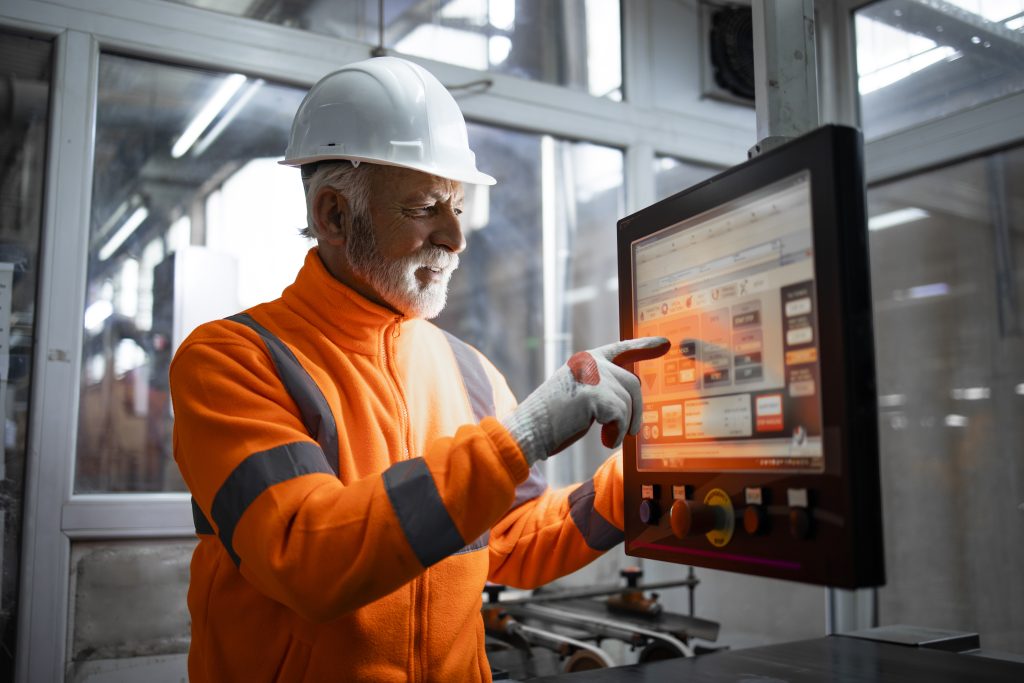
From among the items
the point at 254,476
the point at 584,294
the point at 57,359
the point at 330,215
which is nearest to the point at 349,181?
the point at 330,215

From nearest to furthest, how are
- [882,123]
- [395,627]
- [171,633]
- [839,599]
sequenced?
[395,627], [171,633], [839,599], [882,123]

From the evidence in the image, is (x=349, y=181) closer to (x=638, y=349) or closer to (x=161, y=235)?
(x=638, y=349)

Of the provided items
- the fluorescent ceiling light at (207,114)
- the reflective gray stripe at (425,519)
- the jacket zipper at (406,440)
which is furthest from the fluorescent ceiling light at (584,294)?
the reflective gray stripe at (425,519)

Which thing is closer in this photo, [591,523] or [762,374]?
[762,374]

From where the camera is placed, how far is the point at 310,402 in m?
1.10

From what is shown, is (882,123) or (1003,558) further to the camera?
(882,123)

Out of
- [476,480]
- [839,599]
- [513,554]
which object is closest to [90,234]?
[513,554]

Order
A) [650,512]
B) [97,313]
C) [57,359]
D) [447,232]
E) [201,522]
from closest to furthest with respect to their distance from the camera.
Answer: [650,512]
[201,522]
[447,232]
[57,359]
[97,313]

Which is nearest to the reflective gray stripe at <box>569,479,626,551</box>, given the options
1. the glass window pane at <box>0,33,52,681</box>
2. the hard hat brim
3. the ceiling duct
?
the hard hat brim

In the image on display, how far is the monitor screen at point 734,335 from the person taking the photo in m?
0.84

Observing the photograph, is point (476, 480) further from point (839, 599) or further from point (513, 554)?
point (839, 599)

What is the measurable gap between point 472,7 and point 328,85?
45.5 inches

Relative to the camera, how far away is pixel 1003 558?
2.22 m

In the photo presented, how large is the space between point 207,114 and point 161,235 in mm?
300
